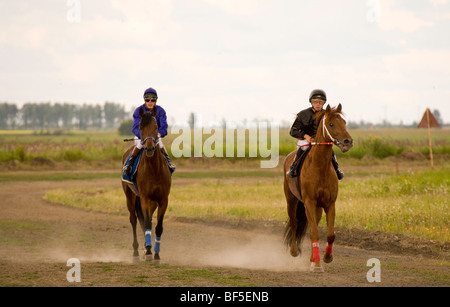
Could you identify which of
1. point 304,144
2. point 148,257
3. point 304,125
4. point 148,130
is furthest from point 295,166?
point 148,257

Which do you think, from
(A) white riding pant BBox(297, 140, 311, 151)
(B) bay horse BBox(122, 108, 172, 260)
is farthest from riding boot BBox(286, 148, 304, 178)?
(B) bay horse BBox(122, 108, 172, 260)

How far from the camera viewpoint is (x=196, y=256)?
13.3 metres

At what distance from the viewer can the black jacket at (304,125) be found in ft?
37.9

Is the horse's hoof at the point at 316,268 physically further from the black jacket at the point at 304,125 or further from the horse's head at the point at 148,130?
the horse's head at the point at 148,130

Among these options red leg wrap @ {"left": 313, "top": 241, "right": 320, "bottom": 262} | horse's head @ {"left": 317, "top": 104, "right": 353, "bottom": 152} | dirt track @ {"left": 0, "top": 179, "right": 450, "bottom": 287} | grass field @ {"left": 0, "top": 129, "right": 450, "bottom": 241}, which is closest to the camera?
dirt track @ {"left": 0, "top": 179, "right": 450, "bottom": 287}

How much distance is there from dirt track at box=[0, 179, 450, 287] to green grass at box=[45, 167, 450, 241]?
108 centimetres

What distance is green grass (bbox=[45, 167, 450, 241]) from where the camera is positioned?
16281 millimetres

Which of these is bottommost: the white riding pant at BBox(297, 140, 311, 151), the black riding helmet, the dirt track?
the dirt track

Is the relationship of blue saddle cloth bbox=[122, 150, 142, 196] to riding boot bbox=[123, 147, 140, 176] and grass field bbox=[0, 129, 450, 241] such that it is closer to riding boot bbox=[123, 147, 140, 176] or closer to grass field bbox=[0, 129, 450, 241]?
riding boot bbox=[123, 147, 140, 176]

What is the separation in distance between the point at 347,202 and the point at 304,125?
32.8 feet
